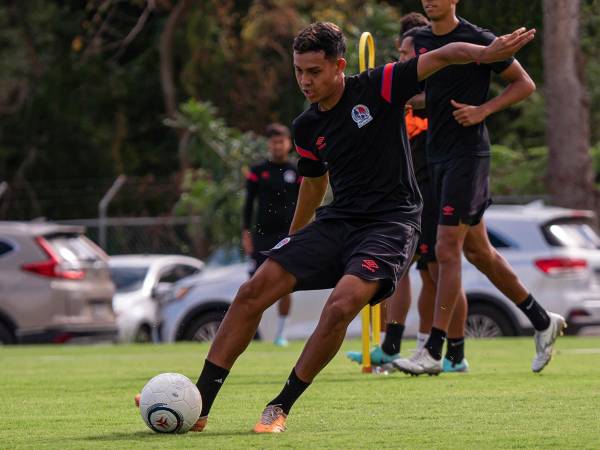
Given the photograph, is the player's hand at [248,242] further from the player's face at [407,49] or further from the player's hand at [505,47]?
the player's hand at [505,47]

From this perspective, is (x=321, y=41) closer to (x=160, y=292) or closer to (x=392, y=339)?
(x=392, y=339)

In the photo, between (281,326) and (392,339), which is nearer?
(392,339)

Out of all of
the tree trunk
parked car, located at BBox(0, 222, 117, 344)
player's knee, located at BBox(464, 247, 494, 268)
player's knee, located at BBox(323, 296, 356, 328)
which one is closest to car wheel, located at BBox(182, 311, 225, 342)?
parked car, located at BBox(0, 222, 117, 344)

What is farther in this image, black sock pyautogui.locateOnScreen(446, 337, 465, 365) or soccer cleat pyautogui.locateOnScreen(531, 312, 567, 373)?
black sock pyautogui.locateOnScreen(446, 337, 465, 365)

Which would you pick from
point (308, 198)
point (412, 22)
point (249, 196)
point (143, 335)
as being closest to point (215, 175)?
point (143, 335)

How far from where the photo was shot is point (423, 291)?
10219 mm

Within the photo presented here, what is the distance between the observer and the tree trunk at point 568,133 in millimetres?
21453

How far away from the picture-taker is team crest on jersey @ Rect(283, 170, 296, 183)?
49.3ft

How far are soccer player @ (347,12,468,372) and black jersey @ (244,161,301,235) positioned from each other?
5.08 m

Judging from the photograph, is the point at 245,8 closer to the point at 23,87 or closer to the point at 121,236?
the point at 23,87

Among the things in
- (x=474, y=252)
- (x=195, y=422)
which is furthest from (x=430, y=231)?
(x=195, y=422)

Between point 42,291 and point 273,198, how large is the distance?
3601 millimetres

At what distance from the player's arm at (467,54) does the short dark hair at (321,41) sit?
1.19 ft

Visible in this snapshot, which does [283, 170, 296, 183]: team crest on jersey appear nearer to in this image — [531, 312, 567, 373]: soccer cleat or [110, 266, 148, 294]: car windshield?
[531, 312, 567, 373]: soccer cleat
